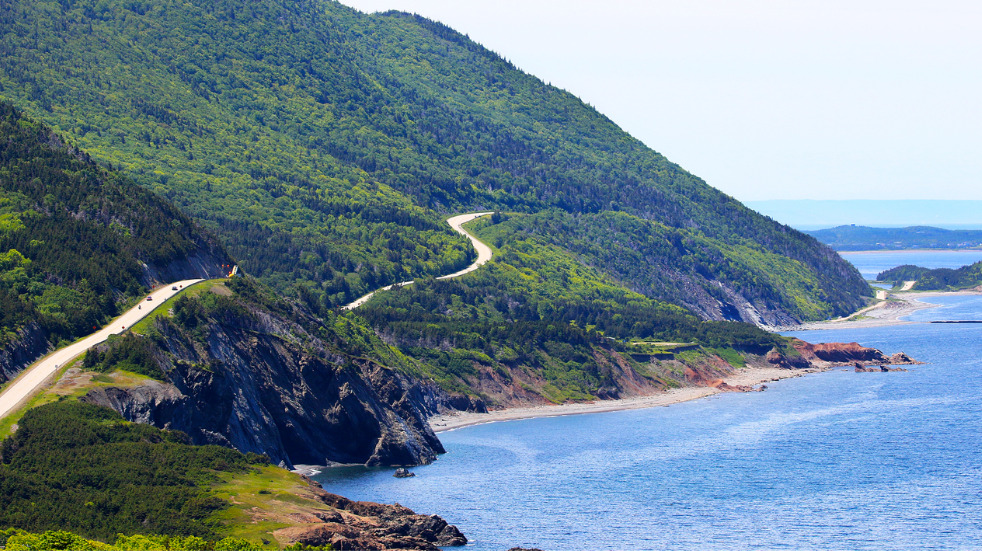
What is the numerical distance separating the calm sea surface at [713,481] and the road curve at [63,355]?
85.6 feet

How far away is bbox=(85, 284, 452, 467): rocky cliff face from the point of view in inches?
4508

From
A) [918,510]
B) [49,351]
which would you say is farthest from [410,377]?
[918,510]

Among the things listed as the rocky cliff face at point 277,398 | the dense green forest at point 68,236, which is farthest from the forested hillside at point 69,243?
the rocky cliff face at point 277,398

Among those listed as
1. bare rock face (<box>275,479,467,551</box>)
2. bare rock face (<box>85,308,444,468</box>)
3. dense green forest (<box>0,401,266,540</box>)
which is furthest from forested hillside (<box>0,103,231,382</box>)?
bare rock face (<box>275,479,467,551</box>)

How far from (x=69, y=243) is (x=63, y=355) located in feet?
96.4

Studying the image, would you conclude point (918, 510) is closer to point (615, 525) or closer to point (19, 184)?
point (615, 525)

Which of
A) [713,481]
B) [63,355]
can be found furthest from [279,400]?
[713,481]

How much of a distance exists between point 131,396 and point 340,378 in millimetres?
34794

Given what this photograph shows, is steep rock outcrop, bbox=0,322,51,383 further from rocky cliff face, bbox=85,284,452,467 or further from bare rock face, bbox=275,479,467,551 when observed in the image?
bare rock face, bbox=275,479,467,551

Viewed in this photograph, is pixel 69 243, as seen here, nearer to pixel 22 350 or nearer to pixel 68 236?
pixel 68 236

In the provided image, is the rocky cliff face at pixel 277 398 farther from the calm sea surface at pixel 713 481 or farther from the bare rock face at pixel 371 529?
the bare rock face at pixel 371 529

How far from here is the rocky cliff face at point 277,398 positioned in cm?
11450

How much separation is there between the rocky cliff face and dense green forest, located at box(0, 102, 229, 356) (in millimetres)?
10376

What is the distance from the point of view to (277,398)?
131250 mm
